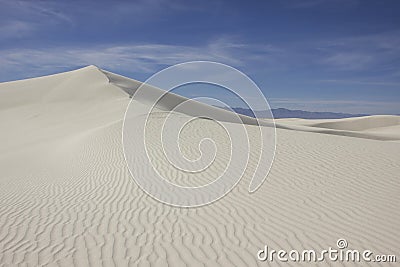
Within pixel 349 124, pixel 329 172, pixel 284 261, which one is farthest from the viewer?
pixel 349 124

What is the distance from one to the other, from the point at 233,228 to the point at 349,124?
6034cm

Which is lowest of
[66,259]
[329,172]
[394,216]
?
[66,259]

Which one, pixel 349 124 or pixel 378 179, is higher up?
pixel 349 124

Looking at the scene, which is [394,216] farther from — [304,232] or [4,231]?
[4,231]

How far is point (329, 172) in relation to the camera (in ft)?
29.6

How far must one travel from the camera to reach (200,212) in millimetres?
7004

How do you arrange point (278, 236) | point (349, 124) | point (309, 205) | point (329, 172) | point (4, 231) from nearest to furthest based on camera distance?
point (278, 236), point (4, 231), point (309, 205), point (329, 172), point (349, 124)

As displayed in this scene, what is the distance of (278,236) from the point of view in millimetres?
5746

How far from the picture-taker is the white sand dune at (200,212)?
17.3 ft

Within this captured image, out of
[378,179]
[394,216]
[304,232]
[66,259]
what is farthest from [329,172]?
[66,259]

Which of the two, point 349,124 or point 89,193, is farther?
point 349,124

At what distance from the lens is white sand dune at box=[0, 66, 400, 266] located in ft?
17.3

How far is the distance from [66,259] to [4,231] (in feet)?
6.21

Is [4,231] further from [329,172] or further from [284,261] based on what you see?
[329,172]
